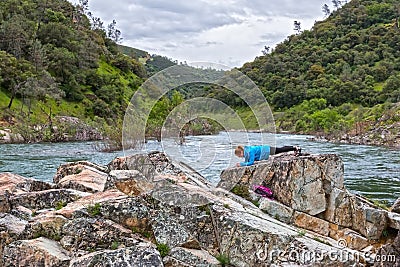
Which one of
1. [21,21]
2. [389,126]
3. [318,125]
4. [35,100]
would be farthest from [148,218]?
[21,21]

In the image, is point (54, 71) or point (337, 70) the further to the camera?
point (337, 70)

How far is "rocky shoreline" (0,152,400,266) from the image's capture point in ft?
22.2

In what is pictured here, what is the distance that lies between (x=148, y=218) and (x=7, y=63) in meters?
62.4

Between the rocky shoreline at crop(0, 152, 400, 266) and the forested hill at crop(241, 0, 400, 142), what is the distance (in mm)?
51966

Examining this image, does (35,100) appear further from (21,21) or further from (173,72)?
(173,72)

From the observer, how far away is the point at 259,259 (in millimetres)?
7059

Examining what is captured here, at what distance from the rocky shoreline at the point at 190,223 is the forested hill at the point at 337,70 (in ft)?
170

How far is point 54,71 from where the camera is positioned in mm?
78938

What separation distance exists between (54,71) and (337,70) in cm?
6370
